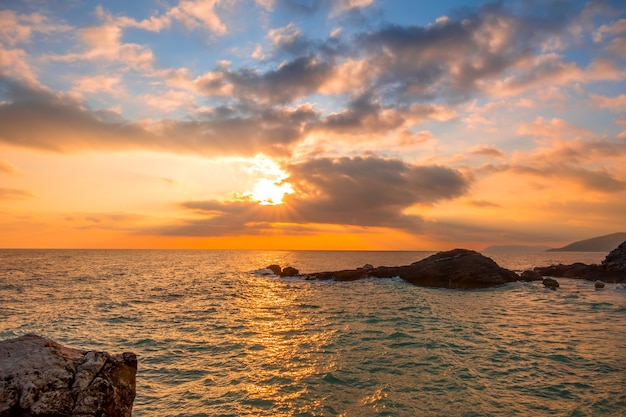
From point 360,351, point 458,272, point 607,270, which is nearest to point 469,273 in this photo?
point 458,272

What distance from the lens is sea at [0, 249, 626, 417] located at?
1379 cm

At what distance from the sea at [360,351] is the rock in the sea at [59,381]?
6.00 m

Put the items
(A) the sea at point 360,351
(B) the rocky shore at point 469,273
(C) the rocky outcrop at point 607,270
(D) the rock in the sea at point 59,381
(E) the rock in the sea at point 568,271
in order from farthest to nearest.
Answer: (E) the rock in the sea at point 568,271 → (C) the rocky outcrop at point 607,270 → (B) the rocky shore at point 469,273 → (A) the sea at point 360,351 → (D) the rock in the sea at point 59,381

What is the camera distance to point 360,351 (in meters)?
20.9

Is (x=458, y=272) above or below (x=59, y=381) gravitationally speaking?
below

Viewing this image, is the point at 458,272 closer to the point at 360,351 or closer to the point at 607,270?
the point at 607,270

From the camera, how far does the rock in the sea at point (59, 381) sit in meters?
7.11

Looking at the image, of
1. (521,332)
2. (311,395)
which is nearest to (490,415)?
(311,395)

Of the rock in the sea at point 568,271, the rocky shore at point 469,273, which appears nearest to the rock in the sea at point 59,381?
the rocky shore at point 469,273

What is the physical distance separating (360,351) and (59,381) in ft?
53.5

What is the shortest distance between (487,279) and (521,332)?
34331 millimetres

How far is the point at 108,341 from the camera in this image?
24.0m

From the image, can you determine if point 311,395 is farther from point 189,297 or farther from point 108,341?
point 189,297

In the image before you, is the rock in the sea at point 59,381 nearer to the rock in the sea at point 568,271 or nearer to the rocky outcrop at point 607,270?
the rocky outcrop at point 607,270
